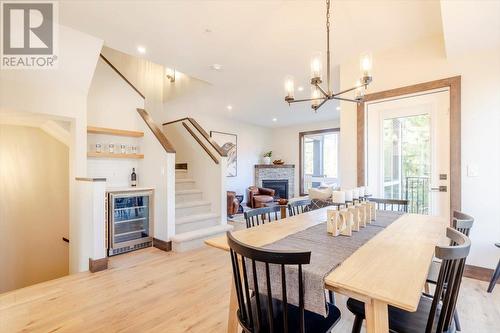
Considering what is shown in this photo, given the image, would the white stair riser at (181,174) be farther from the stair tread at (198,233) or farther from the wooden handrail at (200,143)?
the stair tread at (198,233)

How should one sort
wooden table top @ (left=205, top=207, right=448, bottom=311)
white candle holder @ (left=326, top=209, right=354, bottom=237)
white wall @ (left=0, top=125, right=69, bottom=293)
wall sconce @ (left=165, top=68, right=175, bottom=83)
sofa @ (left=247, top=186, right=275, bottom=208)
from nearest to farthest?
wooden table top @ (left=205, top=207, right=448, bottom=311), white candle holder @ (left=326, top=209, right=354, bottom=237), white wall @ (left=0, top=125, right=69, bottom=293), wall sconce @ (left=165, top=68, right=175, bottom=83), sofa @ (left=247, top=186, right=275, bottom=208)

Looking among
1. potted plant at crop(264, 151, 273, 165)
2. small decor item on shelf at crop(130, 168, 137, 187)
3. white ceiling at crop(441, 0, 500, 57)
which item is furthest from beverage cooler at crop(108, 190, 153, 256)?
potted plant at crop(264, 151, 273, 165)

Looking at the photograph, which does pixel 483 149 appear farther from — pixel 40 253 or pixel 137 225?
pixel 40 253

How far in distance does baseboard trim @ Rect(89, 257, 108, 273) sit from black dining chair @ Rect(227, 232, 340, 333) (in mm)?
2361

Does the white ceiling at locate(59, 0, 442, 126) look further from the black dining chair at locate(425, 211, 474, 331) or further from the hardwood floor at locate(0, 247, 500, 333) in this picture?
the hardwood floor at locate(0, 247, 500, 333)

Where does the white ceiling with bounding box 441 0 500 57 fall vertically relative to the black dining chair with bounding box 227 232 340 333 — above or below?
above

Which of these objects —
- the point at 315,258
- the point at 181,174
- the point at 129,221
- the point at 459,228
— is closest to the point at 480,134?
the point at 459,228

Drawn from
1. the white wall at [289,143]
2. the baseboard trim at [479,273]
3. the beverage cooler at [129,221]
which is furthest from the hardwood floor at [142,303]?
the white wall at [289,143]

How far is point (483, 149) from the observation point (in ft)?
8.71

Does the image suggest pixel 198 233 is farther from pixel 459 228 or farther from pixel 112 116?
pixel 459 228

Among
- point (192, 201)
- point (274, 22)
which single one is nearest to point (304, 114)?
point (192, 201)

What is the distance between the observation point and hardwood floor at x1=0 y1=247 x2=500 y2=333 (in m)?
1.92

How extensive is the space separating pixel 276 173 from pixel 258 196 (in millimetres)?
1375

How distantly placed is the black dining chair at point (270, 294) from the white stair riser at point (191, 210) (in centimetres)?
300
